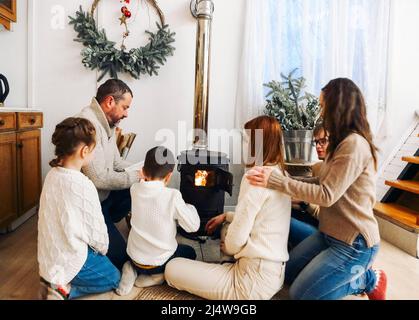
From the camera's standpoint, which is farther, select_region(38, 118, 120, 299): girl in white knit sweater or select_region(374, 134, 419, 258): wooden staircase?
select_region(374, 134, 419, 258): wooden staircase

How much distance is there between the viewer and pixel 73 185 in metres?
1.34

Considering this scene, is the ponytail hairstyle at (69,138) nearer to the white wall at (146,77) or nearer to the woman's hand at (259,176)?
the woman's hand at (259,176)

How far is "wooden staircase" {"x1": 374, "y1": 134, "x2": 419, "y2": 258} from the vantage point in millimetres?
2158

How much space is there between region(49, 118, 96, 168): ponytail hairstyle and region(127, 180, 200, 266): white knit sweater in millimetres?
335

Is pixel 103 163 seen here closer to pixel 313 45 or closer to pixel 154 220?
pixel 154 220

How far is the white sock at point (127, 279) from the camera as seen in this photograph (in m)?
1.56

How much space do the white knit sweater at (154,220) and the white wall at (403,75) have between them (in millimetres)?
2153

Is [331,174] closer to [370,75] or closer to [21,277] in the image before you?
[21,277]

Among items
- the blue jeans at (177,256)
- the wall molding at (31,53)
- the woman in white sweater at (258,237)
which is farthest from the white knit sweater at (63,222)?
the wall molding at (31,53)

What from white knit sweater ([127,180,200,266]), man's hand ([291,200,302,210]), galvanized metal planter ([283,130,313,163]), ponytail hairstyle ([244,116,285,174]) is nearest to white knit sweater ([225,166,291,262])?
ponytail hairstyle ([244,116,285,174])

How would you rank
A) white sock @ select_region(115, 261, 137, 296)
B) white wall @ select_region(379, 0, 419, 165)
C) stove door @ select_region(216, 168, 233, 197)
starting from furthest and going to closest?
white wall @ select_region(379, 0, 419, 165)
stove door @ select_region(216, 168, 233, 197)
white sock @ select_region(115, 261, 137, 296)

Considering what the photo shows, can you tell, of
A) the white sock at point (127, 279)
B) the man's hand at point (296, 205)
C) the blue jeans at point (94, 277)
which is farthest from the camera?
the man's hand at point (296, 205)

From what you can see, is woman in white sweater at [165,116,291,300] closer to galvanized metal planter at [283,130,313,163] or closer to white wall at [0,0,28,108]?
galvanized metal planter at [283,130,313,163]

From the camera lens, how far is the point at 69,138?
53.9 inches
